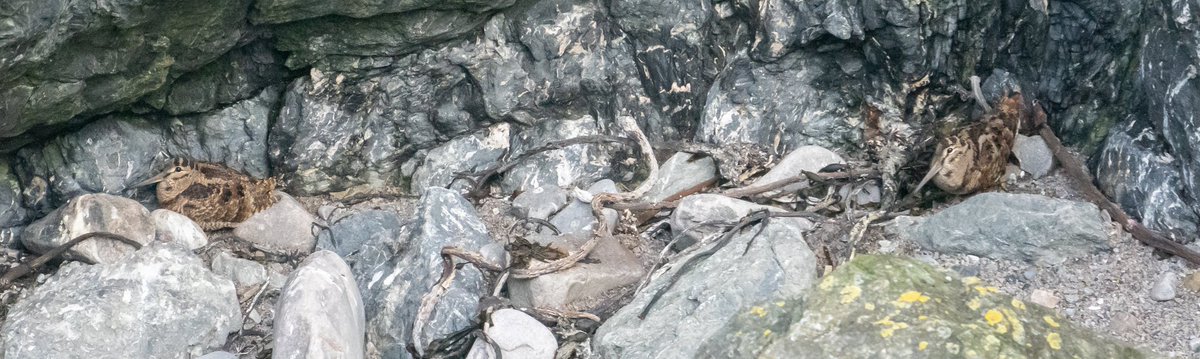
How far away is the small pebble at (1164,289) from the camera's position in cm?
381

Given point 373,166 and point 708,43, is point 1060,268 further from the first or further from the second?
point 373,166

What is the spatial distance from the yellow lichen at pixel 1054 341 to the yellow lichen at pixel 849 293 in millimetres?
533

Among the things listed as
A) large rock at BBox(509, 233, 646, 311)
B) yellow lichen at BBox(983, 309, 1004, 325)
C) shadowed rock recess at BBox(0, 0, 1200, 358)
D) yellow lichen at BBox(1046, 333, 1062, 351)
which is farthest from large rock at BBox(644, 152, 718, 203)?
yellow lichen at BBox(1046, 333, 1062, 351)

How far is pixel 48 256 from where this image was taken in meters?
4.67

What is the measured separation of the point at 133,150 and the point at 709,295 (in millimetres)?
3263

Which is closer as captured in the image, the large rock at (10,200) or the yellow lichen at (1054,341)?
the yellow lichen at (1054,341)

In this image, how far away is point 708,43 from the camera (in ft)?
18.4

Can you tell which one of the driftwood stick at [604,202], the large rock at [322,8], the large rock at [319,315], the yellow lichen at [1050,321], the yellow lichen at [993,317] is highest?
the large rock at [322,8]

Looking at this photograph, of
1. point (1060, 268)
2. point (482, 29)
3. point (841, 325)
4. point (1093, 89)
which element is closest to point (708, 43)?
point (482, 29)

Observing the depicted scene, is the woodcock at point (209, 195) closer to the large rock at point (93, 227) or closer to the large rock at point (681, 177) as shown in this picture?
the large rock at point (93, 227)

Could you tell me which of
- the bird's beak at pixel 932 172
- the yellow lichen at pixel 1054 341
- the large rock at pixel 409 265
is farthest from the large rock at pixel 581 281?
the yellow lichen at pixel 1054 341

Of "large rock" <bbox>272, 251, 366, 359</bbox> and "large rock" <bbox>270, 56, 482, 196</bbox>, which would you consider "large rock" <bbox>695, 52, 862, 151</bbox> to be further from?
"large rock" <bbox>272, 251, 366, 359</bbox>

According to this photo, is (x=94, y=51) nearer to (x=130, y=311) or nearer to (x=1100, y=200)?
(x=130, y=311)

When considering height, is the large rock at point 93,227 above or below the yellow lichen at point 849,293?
below
